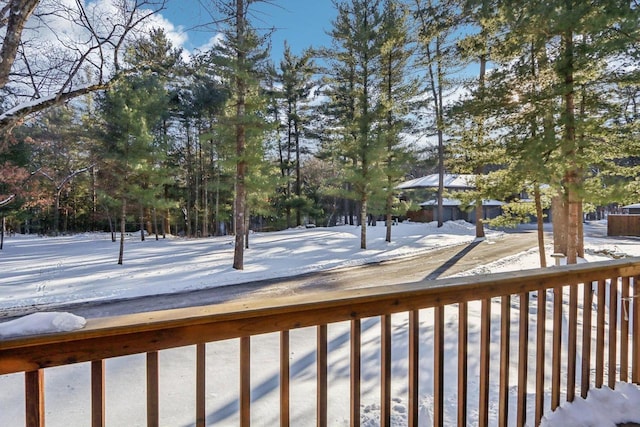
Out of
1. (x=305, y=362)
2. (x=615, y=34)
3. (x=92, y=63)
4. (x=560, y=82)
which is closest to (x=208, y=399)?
(x=305, y=362)

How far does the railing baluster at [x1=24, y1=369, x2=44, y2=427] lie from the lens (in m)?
0.93

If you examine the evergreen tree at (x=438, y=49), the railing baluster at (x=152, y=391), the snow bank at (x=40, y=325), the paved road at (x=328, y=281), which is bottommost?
the paved road at (x=328, y=281)

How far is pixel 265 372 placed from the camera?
3.39 metres

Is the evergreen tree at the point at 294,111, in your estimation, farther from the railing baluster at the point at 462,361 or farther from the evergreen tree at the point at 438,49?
the railing baluster at the point at 462,361

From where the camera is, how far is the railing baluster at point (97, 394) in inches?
39.2

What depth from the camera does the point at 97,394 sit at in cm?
102

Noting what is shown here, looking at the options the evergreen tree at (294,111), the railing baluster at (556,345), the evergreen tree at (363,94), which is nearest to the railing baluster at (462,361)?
the railing baluster at (556,345)

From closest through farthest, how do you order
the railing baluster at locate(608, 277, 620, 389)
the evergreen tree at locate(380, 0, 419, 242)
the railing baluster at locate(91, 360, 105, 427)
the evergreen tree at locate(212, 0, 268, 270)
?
the railing baluster at locate(91, 360, 105, 427)
the railing baluster at locate(608, 277, 620, 389)
the evergreen tree at locate(212, 0, 268, 270)
the evergreen tree at locate(380, 0, 419, 242)

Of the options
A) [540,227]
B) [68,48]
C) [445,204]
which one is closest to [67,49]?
[68,48]

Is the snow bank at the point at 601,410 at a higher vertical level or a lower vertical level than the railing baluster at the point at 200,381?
lower

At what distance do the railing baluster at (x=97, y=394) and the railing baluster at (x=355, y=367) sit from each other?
2.65ft

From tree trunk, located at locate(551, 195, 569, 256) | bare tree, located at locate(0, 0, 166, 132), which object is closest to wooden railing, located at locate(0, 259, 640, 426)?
bare tree, located at locate(0, 0, 166, 132)

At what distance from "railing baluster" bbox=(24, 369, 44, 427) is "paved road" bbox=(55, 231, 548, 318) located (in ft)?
18.9

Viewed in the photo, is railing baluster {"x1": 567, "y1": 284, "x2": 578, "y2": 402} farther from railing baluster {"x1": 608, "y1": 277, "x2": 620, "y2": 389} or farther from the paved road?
the paved road
